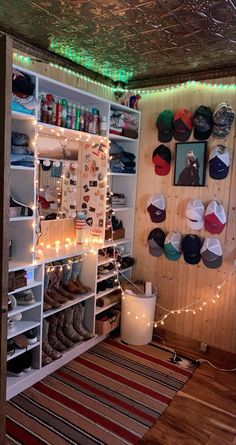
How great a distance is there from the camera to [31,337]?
94.6 inches

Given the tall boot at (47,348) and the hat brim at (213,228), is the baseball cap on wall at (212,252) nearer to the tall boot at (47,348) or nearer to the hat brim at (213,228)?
the hat brim at (213,228)

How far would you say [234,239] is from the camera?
112 inches

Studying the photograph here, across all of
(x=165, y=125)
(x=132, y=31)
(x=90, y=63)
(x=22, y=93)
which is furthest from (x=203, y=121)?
(x=22, y=93)

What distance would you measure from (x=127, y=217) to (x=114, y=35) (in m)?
1.72

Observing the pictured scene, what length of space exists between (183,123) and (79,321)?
1.99 metres

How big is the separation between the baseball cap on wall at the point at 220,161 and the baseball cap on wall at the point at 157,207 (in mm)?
585

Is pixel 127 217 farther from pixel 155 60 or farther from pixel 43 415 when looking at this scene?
pixel 43 415

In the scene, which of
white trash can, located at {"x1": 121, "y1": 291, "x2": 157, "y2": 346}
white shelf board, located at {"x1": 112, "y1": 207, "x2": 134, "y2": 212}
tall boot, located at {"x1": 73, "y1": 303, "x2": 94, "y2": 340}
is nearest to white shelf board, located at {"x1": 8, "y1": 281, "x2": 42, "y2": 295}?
tall boot, located at {"x1": 73, "y1": 303, "x2": 94, "y2": 340}

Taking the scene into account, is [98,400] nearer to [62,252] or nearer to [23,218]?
[62,252]

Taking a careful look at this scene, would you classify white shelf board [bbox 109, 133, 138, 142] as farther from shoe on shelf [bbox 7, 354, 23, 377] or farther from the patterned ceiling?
shoe on shelf [bbox 7, 354, 23, 377]

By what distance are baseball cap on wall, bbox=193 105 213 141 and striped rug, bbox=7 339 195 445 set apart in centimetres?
201

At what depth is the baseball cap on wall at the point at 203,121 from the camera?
2.83 meters

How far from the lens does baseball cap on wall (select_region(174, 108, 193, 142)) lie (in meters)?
2.93

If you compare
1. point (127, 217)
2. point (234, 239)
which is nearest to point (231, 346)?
point (234, 239)
